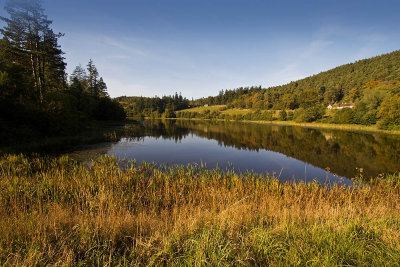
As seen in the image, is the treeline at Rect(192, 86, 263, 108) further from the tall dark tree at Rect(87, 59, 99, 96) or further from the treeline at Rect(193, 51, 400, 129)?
the tall dark tree at Rect(87, 59, 99, 96)

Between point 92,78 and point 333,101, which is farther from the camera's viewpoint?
point 333,101

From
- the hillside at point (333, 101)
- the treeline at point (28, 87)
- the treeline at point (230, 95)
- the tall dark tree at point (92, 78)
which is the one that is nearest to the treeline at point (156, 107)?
the hillside at point (333, 101)

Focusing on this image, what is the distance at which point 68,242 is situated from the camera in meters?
3.49

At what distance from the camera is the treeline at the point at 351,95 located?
44.8 m

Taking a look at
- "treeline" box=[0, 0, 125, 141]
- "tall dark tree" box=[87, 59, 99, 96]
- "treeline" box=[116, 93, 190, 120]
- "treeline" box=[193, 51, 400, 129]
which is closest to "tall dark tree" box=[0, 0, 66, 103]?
"treeline" box=[0, 0, 125, 141]

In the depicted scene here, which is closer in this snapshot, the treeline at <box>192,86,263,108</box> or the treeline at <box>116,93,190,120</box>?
the treeline at <box>116,93,190,120</box>

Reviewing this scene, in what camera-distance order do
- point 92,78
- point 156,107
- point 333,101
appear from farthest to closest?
point 156,107 → point 333,101 → point 92,78

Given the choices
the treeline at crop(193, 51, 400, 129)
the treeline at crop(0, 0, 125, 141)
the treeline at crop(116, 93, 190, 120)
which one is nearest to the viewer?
the treeline at crop(0, 0, 125, 141)

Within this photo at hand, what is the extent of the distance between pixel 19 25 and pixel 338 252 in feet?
121

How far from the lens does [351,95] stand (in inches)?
3273

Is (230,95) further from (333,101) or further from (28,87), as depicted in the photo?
(28,87)

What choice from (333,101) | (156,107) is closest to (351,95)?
(333,101)

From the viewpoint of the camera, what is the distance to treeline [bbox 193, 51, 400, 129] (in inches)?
Answer: 1764

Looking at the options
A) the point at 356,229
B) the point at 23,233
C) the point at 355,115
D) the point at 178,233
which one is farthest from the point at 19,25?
the point at 355,115
